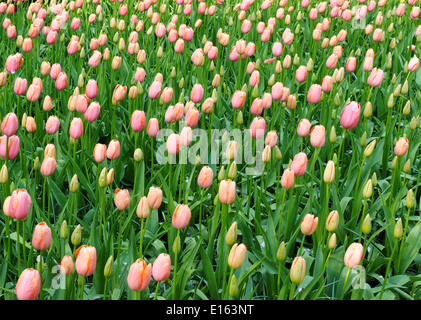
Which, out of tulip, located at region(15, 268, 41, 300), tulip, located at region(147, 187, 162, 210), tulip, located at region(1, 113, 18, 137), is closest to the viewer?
tulip, located at region(15, 268, 41, 300)

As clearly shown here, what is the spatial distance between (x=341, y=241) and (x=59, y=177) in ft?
4.31

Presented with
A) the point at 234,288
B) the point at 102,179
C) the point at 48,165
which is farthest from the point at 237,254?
the point at 48,165

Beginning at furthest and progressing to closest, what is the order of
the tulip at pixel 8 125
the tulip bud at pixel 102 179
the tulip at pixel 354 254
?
1. the tulip at pixel 8 125
2. the tulip bud at pixel 102 179
3. the tulip at pixel 354 254

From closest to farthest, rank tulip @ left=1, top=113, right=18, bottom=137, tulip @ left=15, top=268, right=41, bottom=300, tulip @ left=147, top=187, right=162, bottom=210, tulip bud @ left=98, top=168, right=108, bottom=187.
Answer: tulip @ left=15, top=268, right=41, bottom=300
tulip @ left=147, top=187, right=162, bottom=210
tulip bud @ left=98, top=168, right=108, bottom=187
tulip @ left=1, top=113, right=18, bottom=137

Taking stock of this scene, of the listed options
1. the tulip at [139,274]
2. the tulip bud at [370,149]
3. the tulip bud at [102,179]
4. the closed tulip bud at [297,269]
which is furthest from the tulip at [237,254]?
→ the tulip bud at [370,149]

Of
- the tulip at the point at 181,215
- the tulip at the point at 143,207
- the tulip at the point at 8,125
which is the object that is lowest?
the tulip at the point at 181,215

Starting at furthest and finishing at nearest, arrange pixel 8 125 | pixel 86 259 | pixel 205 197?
pixel 205 197 < pixel 8 125 < pixel 86 259

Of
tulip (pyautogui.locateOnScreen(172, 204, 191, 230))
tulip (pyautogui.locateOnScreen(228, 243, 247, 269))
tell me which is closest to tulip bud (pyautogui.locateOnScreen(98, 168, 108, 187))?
tulip (pyautogui.locateOnScreen(172, 204, 191, 230))

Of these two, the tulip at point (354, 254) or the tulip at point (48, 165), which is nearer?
the tulip at point (354, 254)

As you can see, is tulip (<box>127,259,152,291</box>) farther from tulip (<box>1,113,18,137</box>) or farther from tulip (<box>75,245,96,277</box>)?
tulip (<box>1,113,18,137</box>)

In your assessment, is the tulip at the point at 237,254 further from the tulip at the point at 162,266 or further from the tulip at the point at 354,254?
the tulip at the point at 354,254

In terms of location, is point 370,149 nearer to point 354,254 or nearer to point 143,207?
point 354,254

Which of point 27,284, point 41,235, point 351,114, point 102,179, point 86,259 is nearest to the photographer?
point 27,284
